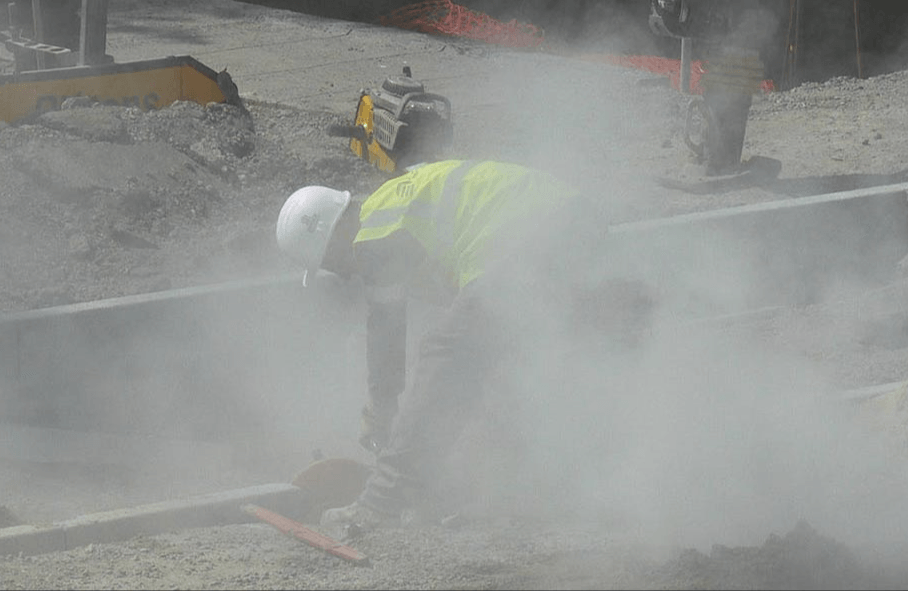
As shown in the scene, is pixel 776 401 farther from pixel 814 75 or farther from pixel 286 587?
pixel 814 75

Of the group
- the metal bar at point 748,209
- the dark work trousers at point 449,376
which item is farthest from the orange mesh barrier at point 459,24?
the dark work trousers at point 449,376

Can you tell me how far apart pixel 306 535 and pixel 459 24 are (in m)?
10.2

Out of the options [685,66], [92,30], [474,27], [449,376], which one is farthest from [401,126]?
[474,27]

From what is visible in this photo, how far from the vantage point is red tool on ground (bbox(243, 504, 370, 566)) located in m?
4.98

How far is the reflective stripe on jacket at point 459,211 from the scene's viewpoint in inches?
213

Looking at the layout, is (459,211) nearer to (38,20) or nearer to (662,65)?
(38,20)

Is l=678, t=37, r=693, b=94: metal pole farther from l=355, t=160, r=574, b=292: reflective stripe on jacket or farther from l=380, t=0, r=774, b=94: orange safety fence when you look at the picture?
l=355, t=160, r=574, b=292: reflective stripe on jacket

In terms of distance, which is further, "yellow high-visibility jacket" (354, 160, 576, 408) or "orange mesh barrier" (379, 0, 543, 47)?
"orange mesh barrier" (379, 0, 543, 47)

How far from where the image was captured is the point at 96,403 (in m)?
6.84

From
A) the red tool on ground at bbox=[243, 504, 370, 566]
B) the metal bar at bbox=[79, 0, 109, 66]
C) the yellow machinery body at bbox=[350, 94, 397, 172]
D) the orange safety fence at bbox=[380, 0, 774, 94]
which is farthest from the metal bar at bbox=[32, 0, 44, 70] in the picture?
the red tool on ground at bbox=[243, 504, 370, 566]

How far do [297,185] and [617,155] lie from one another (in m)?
2.43

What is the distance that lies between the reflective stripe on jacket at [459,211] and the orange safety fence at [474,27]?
7.97 metres

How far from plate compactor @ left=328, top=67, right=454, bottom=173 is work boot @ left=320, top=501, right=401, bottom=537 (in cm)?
395

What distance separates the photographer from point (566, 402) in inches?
259
